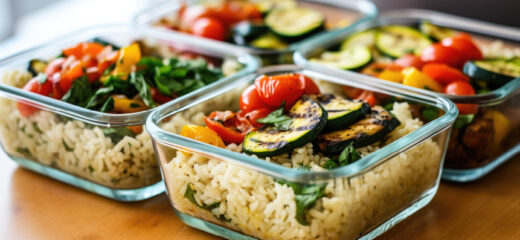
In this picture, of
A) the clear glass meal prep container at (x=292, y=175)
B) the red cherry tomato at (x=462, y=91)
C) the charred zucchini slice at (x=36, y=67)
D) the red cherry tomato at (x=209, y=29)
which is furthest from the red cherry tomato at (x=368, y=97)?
the charred zucchini slice at (x=36, y=67)

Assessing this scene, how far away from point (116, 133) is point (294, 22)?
1.03m

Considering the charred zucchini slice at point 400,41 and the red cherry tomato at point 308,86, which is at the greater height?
the red cherry tomato at point 308,86

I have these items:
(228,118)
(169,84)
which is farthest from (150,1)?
(228,118)

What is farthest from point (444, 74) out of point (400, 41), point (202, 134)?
point (202, 134)

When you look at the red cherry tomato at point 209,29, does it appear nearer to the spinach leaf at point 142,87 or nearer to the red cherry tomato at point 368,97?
the spinach leaf at point 142,87

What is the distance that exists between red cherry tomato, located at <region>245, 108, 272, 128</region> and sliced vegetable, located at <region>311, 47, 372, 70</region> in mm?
439

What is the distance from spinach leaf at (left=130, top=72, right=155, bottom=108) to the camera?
5.30 ft

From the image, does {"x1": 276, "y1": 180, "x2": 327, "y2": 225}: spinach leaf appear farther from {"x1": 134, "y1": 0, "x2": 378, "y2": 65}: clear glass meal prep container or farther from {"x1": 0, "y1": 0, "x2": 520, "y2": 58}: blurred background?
{"x1": 0, "y1": 0, "x2": 520, "y2": 58}: blurred background

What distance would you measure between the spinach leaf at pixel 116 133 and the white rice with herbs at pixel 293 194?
0.09 metres

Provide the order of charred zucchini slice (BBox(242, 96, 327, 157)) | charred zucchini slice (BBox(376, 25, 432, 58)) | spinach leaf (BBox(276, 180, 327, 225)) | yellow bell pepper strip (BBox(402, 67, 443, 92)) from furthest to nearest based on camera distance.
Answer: charred zucchini slice (BBox(376, 25, 432, 58)) < yellow bell pepper strip (BBox(402, 67, 443, 92)) < charred zucchini slice (BBox(242, 96, 327, 157)) < spinach leaf (BBox(276, 180, 327, 225))

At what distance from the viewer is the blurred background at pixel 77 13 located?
275 centimetres

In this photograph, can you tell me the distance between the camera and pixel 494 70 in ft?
5.78

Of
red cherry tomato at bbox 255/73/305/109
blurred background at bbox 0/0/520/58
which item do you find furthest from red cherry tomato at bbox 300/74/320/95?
blurred background at bbox 0/0/520/58

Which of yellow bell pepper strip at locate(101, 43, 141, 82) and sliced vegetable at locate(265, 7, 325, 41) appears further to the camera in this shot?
sliced vegetable at locate(265, 7, 325, 41)
